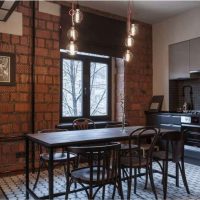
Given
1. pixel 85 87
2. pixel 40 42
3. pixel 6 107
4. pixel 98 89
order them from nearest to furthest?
1. pixel 6 107
2. pixel 40 42
3. pixel 85 87
4. pixel 98 89

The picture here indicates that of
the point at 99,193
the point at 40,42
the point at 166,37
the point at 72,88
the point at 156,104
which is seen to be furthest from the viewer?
the point at 156,104

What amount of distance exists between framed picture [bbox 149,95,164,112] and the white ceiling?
1.62 m

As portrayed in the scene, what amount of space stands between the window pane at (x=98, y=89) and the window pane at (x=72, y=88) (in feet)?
0.83

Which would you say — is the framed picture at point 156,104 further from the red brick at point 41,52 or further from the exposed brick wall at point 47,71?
the red brick at point 41,52

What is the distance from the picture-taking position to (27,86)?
411 cm

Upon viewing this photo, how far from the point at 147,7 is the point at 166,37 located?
91 centimetres

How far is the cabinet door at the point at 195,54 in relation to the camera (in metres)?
4.57

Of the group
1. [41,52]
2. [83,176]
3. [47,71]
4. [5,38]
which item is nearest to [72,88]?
[47,71]

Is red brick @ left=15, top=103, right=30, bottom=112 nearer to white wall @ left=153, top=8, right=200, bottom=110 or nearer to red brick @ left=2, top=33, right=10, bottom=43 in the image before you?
red brick @ left=2, top=33, right=10, bottom=43

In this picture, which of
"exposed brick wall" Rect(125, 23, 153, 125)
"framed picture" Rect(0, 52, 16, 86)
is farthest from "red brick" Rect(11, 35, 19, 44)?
"exposed brick wall" Rect(125, 23, 153, 125)

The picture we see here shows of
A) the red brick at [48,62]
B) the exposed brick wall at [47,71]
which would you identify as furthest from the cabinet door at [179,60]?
the red brick at [48,62]

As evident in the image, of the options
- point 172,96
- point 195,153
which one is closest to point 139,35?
point 172,96

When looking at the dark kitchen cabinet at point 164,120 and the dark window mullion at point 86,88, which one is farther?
the dark window mullion at point 86,88

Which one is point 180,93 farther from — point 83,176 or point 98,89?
point 83,176
